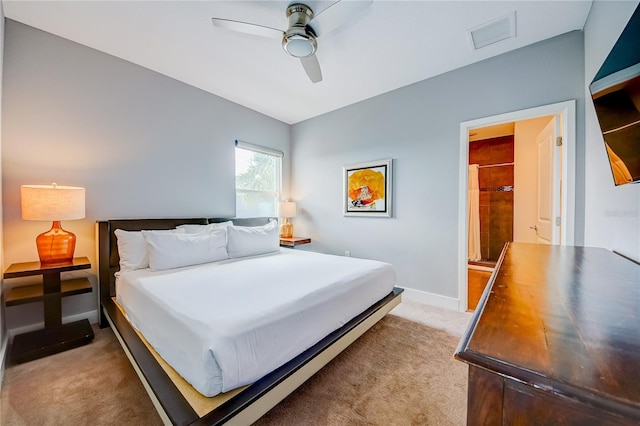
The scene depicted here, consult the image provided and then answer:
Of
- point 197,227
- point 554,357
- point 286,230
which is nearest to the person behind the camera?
point 554,357

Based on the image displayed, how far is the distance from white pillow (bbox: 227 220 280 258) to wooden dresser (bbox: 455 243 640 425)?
2627 millimetres

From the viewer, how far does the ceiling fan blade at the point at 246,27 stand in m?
1.82

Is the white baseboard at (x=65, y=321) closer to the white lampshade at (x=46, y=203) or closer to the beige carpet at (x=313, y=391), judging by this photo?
the beige carpet at (x=313, y=391)

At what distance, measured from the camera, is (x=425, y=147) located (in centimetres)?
316

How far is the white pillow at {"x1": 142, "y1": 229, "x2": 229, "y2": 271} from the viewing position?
7.84 ft

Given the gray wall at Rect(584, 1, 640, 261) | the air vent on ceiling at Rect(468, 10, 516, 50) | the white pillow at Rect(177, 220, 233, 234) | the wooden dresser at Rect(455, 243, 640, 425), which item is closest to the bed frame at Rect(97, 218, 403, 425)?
the white pillow at Rect(177, 220, 233, 234)

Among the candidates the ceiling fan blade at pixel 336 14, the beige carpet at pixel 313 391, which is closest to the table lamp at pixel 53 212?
the beige carpet at pixel 313 391

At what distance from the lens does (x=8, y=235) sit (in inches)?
86.4

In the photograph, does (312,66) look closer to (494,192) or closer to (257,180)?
(257,180)

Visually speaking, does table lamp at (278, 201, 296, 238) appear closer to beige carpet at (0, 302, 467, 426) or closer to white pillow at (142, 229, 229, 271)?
white pillow at (142, 229, 229, 271)

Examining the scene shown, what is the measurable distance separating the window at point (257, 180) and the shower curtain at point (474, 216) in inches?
164

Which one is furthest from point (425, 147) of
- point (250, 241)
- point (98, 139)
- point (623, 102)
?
point (98, 139)

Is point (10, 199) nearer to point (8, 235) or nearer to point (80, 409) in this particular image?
point (8, 235)

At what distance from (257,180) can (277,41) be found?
2210 millimetres
